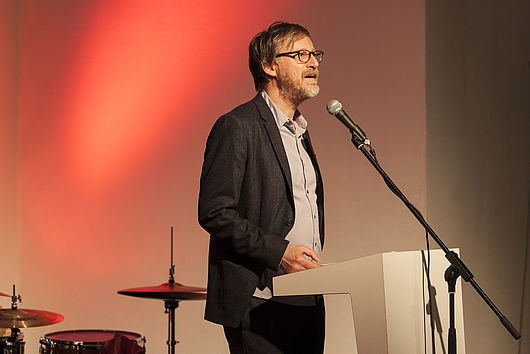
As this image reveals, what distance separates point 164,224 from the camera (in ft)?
14.4

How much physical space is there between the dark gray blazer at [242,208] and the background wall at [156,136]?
1.56 m

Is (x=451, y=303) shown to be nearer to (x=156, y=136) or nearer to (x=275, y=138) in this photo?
(x=275, y=138)

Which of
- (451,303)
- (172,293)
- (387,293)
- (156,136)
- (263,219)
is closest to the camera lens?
(387,293)

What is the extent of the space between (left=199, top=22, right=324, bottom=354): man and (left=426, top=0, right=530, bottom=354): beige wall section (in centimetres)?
145

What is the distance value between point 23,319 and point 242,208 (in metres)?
1.88

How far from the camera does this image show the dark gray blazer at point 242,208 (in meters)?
2.09

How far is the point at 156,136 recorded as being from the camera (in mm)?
4484

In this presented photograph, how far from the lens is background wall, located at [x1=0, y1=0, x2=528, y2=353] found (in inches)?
148

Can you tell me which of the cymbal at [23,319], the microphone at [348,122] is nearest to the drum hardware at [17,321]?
the cymbal at [23,319]

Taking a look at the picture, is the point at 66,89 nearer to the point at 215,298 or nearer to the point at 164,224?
the point at 164,224

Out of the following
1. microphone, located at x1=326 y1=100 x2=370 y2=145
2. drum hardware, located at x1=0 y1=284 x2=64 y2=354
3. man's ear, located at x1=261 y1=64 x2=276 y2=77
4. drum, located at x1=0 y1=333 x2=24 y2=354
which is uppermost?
man's ear, located at x1=261 y1=64 x2=276 y2=77

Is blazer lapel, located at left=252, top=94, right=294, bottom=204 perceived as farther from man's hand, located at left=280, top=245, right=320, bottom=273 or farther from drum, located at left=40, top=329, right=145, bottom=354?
drum, located at left=40, top=329, right=145, bottom=354

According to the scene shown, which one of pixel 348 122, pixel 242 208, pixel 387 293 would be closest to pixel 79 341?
pixel 242 208

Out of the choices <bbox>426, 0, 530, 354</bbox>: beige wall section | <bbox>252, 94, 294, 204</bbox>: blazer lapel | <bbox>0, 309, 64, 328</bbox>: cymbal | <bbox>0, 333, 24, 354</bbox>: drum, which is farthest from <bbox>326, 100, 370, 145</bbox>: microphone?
<bbox>0, 333, 24, 354</bbox>: drum
